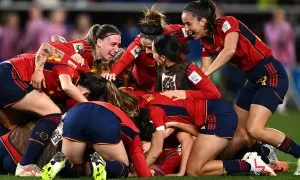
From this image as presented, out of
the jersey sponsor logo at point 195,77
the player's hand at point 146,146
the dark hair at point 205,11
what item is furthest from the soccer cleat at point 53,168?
the dark hair at point 205,11

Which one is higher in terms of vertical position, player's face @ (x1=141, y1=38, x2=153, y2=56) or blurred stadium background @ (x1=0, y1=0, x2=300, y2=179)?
player's face @ (x1=141, y1=38, x2=153, y2=56)

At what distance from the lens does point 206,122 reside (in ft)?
31.0

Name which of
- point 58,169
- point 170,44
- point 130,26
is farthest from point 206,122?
point 130,26

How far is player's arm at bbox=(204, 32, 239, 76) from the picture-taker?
9953 mm

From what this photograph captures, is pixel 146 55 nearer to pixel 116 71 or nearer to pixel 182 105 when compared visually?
pixel 116 71

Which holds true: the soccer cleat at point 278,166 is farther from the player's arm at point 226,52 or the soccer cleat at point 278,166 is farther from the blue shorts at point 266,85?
the player's arm at point 226,52

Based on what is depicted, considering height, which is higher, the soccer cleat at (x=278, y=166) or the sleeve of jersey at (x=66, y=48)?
the sleeve of jersey at (x=66, y=48)

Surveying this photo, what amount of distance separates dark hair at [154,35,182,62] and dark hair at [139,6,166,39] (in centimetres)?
76

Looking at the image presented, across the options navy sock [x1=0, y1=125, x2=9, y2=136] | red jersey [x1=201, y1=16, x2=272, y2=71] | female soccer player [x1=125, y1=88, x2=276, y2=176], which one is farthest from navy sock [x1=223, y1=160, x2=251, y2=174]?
navy sock [x1=0, y1=125, x2=9, y2=136]

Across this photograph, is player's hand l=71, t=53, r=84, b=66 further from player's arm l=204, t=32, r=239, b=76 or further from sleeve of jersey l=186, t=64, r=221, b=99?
player's arm l=204, t=32, r=239, b=76

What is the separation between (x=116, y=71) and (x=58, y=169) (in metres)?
2.29

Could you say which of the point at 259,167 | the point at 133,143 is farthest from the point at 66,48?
the point at 259,167

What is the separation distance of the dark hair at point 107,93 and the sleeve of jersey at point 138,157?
0.55 m

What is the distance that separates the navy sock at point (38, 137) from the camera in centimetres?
915
